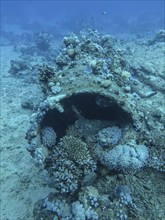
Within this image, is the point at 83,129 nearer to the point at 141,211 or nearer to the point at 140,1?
the point at 141,211

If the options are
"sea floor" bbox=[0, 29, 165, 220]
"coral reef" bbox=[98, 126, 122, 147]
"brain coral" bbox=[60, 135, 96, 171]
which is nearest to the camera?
"brain coral" bbox=[60, 135, 96, 171]

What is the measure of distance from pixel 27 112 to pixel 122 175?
505cm

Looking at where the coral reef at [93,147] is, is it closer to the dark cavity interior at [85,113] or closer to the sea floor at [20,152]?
the dark cavity interior at [85,113]

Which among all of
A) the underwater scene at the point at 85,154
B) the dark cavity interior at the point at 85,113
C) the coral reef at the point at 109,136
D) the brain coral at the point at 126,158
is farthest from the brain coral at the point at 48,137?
the brain coral at the point at 126,158

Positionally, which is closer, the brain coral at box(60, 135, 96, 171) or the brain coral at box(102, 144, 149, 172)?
the brain coral at box(102, 144, 149, 172)

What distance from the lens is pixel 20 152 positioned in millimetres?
7457

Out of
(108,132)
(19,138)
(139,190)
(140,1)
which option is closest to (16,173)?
(19,138)

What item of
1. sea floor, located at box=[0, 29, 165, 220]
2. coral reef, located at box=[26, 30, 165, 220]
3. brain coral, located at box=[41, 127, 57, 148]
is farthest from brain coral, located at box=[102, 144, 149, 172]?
brain coral, located at box=[41, 127, 57, 148]

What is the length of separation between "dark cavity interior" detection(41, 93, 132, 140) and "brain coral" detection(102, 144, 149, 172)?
0.63 meters

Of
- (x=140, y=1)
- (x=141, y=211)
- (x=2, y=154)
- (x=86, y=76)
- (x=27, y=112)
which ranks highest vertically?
(x=140, y=1)

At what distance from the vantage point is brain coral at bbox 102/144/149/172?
5098 mm

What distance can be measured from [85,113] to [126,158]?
59.7 inches

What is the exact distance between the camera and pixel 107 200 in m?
4.97

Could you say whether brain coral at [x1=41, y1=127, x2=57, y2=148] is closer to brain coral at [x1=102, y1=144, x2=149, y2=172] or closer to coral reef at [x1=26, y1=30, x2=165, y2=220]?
coral reef at [x1=26, y1=30, x2=165, y2=220]
